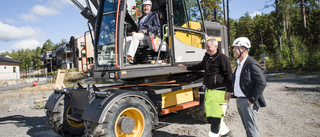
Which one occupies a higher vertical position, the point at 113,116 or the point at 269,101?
the point at 113,116

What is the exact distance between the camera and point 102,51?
4660 mm

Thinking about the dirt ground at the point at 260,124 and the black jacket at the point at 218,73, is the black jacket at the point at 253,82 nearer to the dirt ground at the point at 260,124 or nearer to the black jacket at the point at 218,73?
the black jacket at the point at 218,73

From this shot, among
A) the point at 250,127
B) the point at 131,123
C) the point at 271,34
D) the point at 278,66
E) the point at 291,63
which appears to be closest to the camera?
the point at 250,127

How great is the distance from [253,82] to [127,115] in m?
2.32

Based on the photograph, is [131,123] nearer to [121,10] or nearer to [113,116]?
[113,116]

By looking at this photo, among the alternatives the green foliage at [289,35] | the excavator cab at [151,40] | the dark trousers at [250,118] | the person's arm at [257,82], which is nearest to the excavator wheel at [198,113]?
the excavator cab at [151,40]

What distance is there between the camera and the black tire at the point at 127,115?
3.40 m

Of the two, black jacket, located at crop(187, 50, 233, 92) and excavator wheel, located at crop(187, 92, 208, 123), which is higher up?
black jacket, located at crop(187, 50, 233, 92)

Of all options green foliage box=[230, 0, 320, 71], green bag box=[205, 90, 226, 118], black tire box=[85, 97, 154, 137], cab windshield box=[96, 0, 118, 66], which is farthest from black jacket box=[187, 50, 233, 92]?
green foliage box=[230, 0, 320, 71]

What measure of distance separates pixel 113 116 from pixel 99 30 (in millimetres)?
2173

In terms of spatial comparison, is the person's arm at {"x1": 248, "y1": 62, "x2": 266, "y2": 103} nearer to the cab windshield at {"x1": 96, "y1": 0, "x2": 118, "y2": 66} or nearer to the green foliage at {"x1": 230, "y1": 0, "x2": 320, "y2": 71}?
the cab windshield at {"x1": 96, "y1": 0, "x2": 118, "y2": 66}

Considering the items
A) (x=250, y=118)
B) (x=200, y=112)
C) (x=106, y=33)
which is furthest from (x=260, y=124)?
(x=106, y=33)

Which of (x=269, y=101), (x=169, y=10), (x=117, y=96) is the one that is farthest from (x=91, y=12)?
(x=269, y=101)

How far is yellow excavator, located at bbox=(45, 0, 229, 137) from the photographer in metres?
3.63
